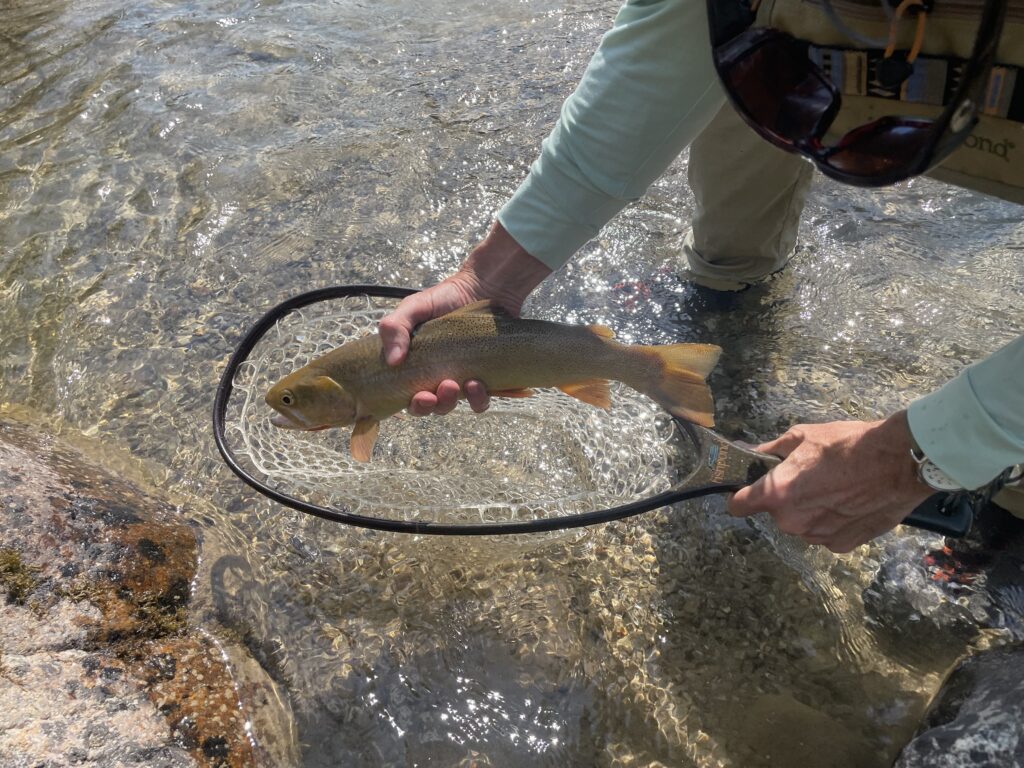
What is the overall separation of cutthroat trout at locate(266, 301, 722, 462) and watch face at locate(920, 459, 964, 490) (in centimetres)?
77

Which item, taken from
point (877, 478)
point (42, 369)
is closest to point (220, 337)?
point (42, 369)

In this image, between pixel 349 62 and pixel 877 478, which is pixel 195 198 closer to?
pixel 349 62

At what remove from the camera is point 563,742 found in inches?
103

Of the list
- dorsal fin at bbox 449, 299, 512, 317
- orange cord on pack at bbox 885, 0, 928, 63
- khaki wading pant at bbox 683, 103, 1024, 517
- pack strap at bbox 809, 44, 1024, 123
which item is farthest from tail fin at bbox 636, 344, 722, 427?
khaki wading pant at bbox 683, 103, 1024, 517

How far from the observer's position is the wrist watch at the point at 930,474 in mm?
1982

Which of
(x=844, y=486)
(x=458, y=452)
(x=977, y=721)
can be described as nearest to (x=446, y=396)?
(x=458, y=452)

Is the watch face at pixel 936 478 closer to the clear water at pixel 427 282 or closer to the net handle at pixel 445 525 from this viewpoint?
the net handle at pixel 445 525

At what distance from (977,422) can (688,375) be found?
0.94m

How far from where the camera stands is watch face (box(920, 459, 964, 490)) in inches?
77.9

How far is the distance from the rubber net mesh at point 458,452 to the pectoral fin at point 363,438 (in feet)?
0.74

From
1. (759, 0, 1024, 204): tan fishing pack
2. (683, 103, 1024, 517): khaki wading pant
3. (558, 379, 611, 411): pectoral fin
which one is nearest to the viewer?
(759, 0, 1024, 204): tan fishing pack

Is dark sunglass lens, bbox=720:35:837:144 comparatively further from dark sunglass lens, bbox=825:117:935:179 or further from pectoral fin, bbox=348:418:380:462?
pectoral fin, bbox=348:418:380:462

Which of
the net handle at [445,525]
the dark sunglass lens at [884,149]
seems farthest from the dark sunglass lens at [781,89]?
the net handle at [445,525]

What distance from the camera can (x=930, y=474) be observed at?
6.56ft
